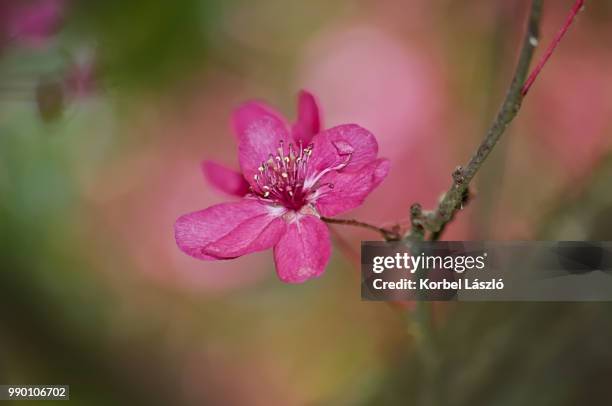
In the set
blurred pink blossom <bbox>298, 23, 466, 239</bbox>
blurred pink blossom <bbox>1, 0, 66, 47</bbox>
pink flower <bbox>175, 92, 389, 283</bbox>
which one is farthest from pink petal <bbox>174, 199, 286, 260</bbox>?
blurred pink blossom <bbox>1, 0, 66, 47</bbox>

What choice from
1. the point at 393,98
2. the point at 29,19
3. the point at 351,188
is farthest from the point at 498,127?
the point at 29,19

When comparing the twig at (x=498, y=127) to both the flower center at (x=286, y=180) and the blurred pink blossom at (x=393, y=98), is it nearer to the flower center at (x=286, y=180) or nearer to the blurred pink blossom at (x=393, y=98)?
the flower center at (x=286, y=180)

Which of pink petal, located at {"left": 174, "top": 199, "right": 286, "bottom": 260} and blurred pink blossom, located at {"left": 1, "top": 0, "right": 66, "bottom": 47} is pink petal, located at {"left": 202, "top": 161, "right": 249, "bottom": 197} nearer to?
pink petal, located at {"left": 174, "top": 199, "right": 286, "bottom": 260}

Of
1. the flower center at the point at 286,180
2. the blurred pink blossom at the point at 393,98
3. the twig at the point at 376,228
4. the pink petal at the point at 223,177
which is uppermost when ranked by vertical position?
the blurred pink blossom at the point at 393,98

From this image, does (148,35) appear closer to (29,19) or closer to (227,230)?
(29,19)

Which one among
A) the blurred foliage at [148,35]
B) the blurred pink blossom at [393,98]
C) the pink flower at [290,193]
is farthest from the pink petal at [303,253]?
the blurred foliage at [148,35]
